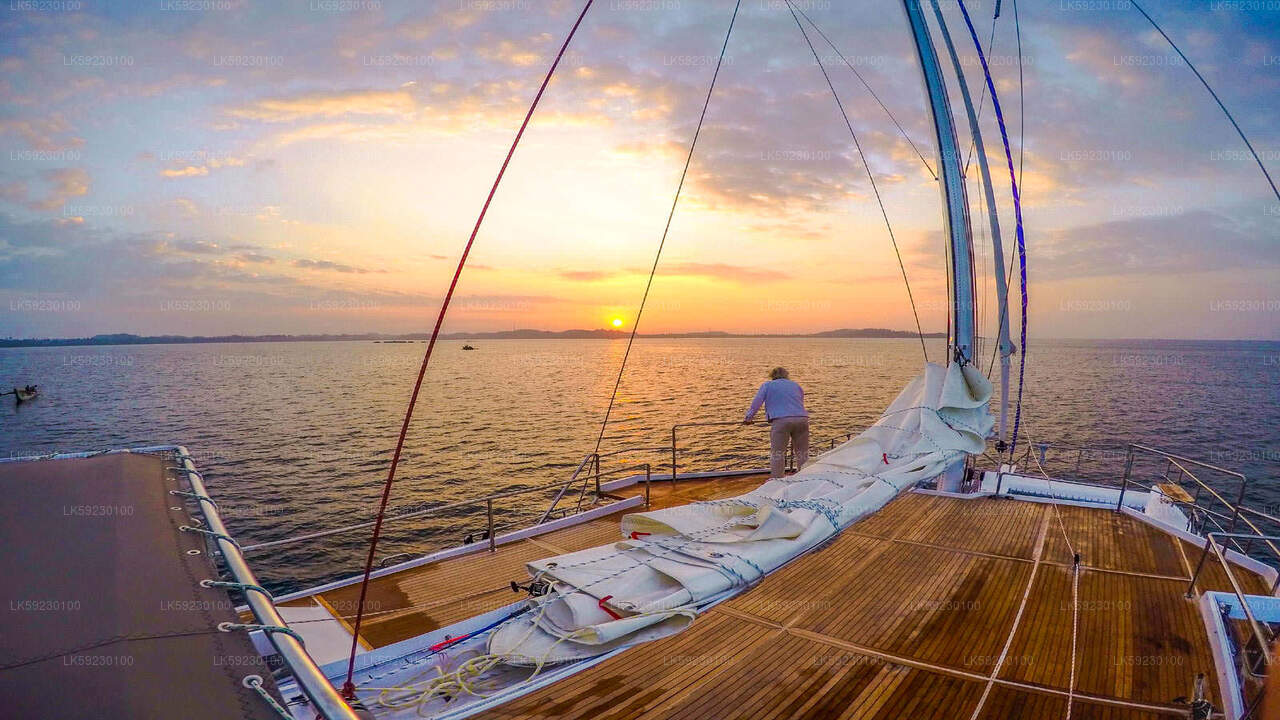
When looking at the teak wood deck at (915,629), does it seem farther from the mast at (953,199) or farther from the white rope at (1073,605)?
the mast at (953,199)

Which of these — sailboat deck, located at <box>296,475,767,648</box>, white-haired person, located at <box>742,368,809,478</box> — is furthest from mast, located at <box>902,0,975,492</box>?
sailboat deck, located at <box>296,475,767,648</box>

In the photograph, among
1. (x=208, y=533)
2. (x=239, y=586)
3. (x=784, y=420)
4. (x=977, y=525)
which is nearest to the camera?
(x=239, y=586)

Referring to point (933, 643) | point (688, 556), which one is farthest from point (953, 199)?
point (688, 556)

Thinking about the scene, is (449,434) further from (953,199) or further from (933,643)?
(933,643)

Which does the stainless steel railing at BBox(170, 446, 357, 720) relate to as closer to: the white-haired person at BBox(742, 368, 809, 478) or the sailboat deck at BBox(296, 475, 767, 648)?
the sailboat deck at BBox(296, 475, 767, 648)

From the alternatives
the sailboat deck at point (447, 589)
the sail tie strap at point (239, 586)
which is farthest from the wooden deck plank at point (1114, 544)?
the sail tie strap at point (239, 586)

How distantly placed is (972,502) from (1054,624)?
11.8 feet

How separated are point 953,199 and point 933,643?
5.38m

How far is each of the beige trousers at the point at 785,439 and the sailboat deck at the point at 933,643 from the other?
7.25ft

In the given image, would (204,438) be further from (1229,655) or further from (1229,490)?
(1229,490)

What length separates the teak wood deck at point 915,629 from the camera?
353cm

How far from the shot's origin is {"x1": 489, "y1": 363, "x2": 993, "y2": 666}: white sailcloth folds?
361cm

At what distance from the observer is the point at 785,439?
28.0ft

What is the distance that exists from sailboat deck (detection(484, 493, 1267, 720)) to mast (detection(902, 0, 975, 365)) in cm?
262
